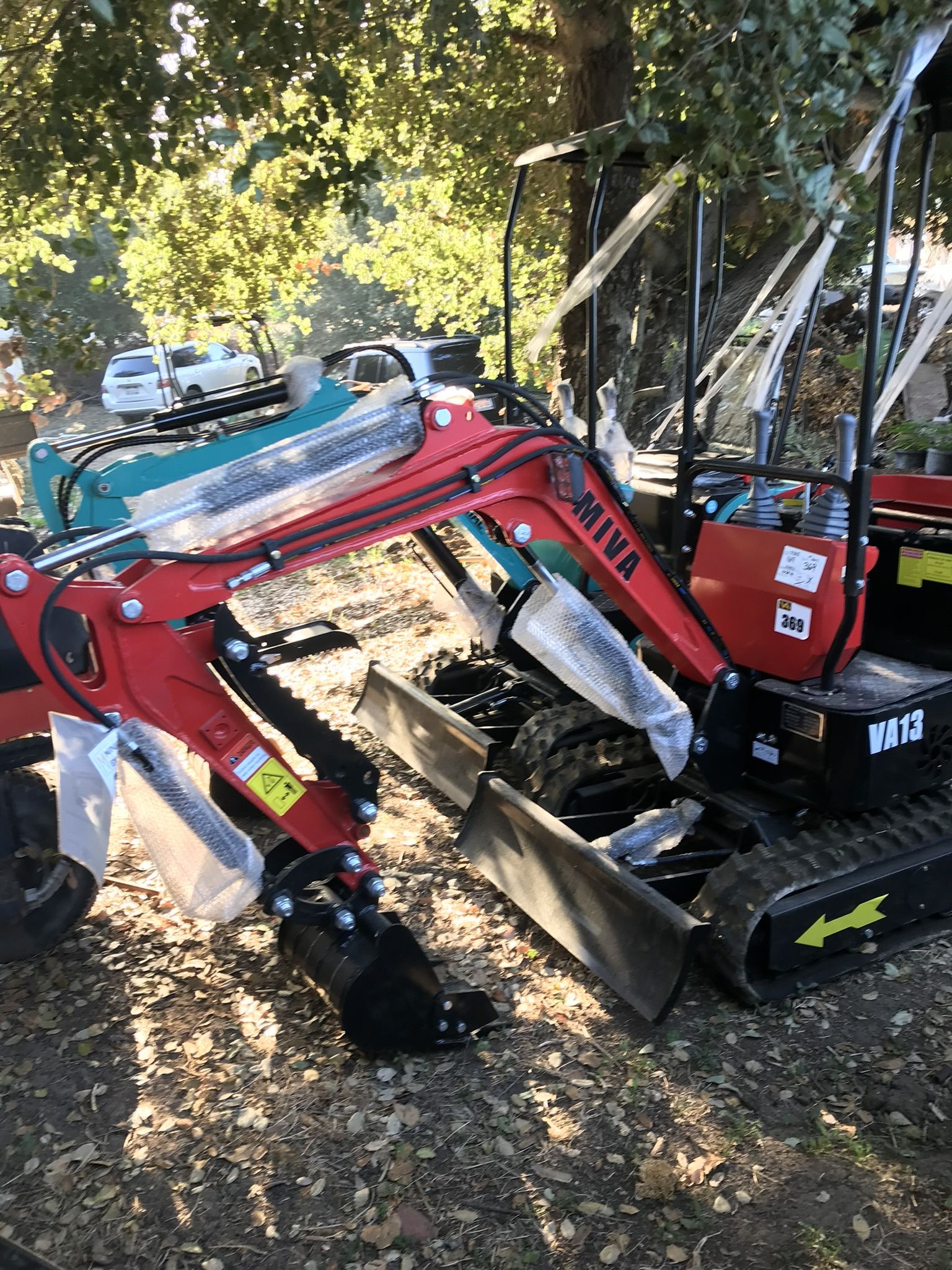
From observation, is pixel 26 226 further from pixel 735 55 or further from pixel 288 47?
pixel 735 55

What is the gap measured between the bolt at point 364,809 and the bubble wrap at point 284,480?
0.94m

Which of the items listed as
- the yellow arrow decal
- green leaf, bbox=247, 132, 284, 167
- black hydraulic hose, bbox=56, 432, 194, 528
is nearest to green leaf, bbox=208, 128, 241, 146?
green leaf, bbox=247, 132, 284, 167

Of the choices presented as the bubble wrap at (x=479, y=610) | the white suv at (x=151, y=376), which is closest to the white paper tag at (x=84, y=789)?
the bubble wrap at (x=479, y=610)

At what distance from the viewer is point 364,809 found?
3.33 meters

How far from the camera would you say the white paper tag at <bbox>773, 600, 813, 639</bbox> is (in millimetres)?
3596

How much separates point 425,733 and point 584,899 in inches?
65.8

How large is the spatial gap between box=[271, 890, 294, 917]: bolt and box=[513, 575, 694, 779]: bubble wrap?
111 cm

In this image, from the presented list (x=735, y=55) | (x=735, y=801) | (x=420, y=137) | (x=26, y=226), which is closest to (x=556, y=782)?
(x=735, y=801)

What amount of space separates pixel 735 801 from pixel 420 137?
6.83 m

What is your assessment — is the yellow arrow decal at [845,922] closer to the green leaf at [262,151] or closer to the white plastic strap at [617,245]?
the white plastic strap at [617,245]

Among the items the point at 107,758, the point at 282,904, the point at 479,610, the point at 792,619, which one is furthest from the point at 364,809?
the point at 479,610

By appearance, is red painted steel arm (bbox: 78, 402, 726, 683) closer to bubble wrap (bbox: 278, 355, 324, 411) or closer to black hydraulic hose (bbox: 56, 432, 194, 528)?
bubble wrap (bbox: 278, 355, 324, 411)

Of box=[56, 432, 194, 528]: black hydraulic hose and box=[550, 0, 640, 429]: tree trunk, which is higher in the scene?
box=[550, 0, 640, 429]: tree trunk

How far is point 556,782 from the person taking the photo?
421 cm
